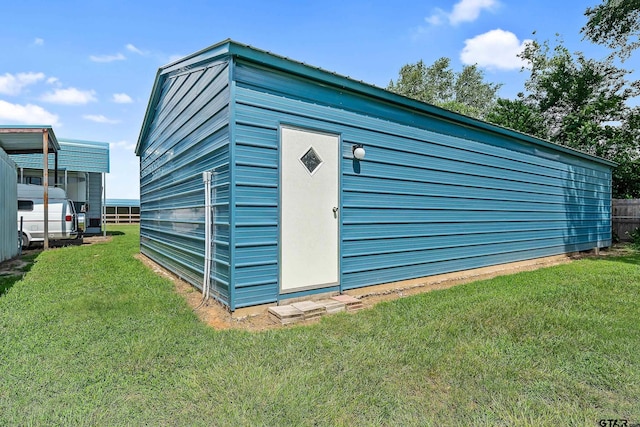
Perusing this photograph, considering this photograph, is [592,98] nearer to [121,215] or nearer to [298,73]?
[298,73]

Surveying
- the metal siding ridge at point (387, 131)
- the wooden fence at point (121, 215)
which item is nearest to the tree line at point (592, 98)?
the metal siding ridge at point (387, 131)

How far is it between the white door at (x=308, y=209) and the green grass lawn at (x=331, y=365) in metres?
0.74

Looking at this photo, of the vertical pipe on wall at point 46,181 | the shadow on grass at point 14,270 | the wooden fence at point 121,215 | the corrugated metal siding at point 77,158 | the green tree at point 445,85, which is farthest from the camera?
the green tree at point 445,85

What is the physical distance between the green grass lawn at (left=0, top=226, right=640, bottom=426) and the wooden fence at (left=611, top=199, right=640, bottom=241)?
420 inches

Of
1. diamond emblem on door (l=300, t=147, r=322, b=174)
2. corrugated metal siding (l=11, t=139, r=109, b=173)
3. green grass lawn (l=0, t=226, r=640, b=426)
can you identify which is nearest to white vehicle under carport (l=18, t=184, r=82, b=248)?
corrugated metal siding (l=11, t=139, r=109, b=173)

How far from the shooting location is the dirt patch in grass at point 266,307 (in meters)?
3.45

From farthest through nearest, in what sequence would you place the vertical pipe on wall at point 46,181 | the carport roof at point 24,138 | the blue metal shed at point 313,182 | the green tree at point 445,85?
1. the green tree at point 445,85
2. the vertical pipe on wall at point 46,181
3. the carport roof at point 24,138
4. the blue metal shed at point 313,182

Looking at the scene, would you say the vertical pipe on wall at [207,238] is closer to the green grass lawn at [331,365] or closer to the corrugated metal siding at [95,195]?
the green grass lawn at [331,365]

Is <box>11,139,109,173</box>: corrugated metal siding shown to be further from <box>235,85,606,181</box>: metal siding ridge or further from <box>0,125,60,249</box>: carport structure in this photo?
<box>235,85,606,181</box>: metal siding ridge

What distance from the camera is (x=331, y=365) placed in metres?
2.43

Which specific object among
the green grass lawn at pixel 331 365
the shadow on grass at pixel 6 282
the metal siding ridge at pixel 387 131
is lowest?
the green grass lawn at pixel 331 365

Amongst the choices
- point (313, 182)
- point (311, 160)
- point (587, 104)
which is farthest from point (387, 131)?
point (587, 104)

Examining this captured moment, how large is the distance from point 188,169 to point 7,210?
16.8 feet

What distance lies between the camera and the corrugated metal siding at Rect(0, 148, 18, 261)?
21.9 feet
